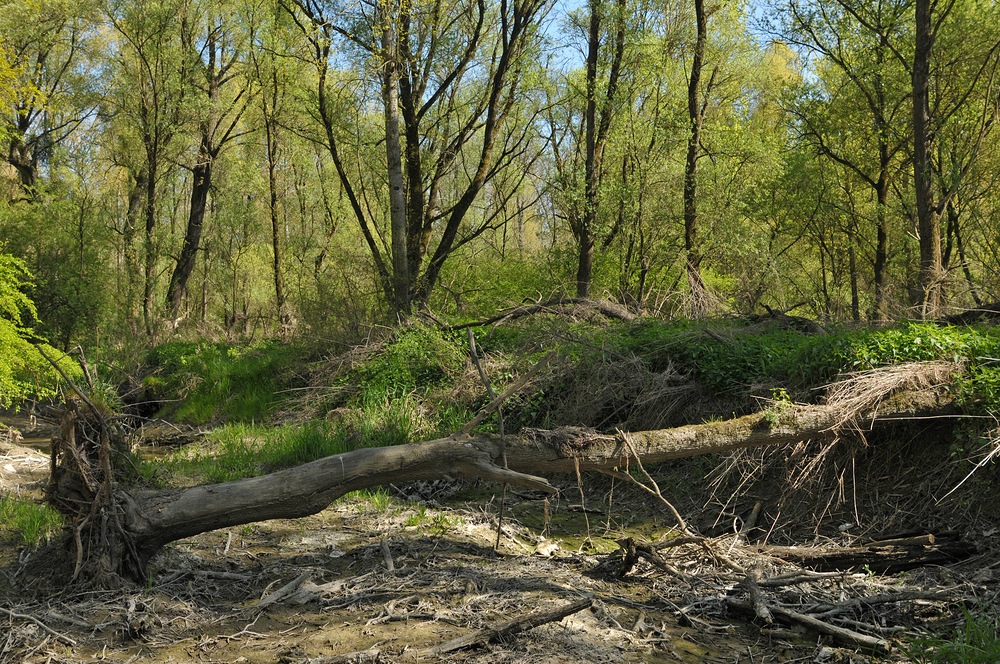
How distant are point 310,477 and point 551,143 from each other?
20.2m

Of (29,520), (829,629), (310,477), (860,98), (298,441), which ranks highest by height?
(860,98)

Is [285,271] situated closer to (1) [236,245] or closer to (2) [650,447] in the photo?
(1) [236,245]

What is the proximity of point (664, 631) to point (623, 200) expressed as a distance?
516 inches

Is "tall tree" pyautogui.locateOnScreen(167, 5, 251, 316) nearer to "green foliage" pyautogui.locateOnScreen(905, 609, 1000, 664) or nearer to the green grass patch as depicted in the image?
the green grass patch

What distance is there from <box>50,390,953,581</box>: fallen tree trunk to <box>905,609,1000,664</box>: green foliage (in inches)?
88.9

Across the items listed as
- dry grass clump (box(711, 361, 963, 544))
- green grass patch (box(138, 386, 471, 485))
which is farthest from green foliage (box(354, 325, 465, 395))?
dry grass clump (box(711, 361, 963, 544))

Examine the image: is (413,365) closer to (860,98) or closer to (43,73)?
(860,98)

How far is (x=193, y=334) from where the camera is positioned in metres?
19.3

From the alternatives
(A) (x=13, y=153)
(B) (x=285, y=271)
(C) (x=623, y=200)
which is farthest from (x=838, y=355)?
(A) (x=13, y=153)

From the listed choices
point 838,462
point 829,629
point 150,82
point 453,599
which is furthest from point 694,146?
point 150,82

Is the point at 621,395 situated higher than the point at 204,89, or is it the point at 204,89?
the point at 204,89

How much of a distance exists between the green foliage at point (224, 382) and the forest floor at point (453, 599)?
6135 millimetres

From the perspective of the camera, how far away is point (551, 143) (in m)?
24.2

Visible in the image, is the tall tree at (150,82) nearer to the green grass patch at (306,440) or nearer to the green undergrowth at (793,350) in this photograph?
the green grass patch at (306,440)
